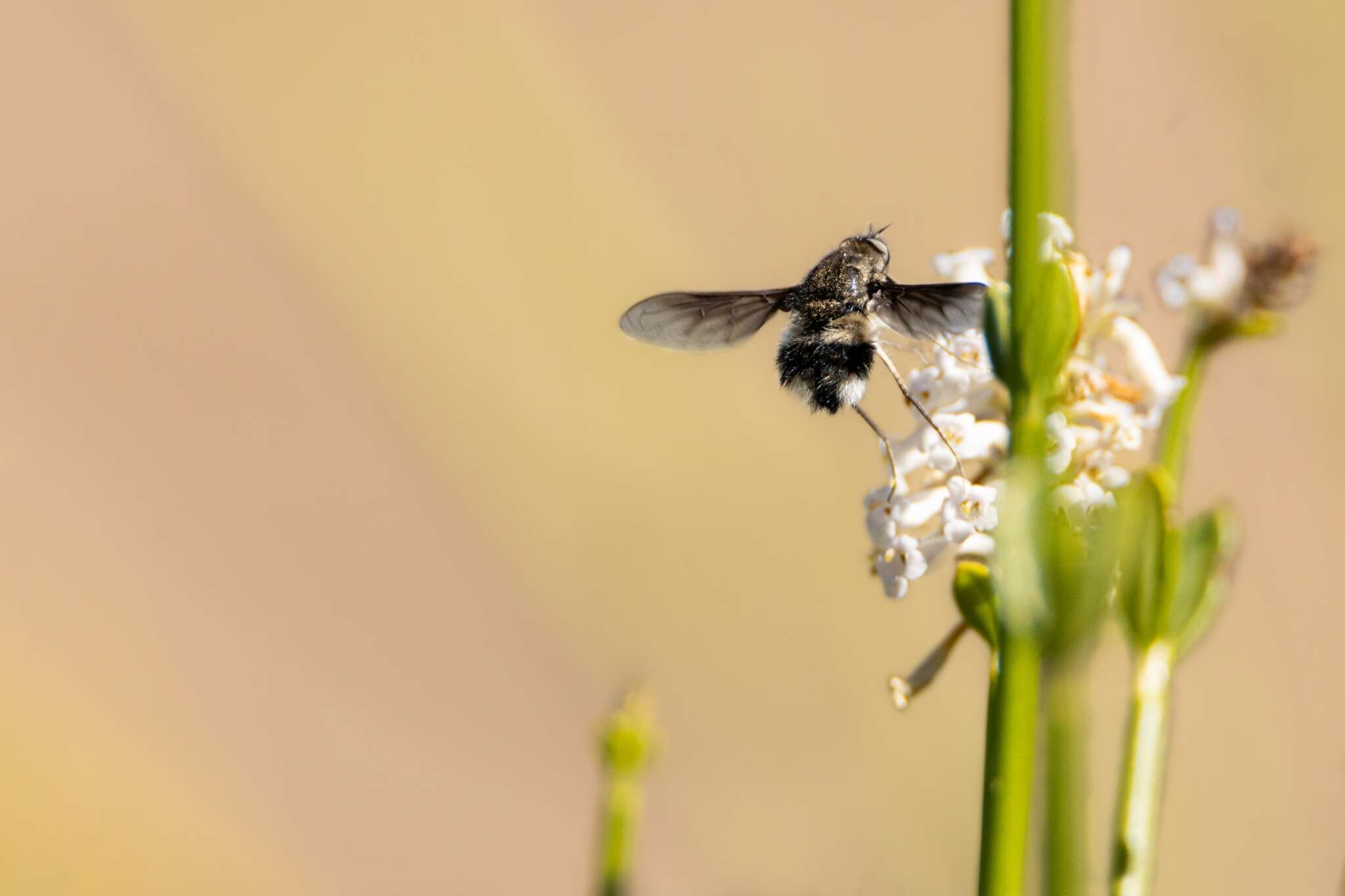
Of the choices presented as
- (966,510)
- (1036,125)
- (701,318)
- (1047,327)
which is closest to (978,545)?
(966,510)

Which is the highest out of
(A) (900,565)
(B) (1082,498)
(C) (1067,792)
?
(C) (1067,792)

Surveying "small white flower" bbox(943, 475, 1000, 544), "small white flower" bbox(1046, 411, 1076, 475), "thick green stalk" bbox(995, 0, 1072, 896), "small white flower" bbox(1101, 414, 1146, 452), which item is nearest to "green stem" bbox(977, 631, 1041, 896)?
"thick green stalk" bbox(995, 0, 1072, 896)

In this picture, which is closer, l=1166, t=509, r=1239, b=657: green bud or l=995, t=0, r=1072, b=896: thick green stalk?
l=995, t=0, r=1072, b=896: thick green stalk

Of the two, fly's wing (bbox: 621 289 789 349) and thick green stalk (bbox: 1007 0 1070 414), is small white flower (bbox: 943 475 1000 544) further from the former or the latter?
fly's wing (bbox: 621 289 789 349)

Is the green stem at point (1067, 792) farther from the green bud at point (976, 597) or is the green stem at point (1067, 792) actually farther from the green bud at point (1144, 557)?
the green bud at point (976, 597)

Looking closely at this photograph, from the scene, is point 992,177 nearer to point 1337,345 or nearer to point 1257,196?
point 1337,345

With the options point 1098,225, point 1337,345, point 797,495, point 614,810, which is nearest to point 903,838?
point 797,495

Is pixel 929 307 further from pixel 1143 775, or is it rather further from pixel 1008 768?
pixel 1008 768
